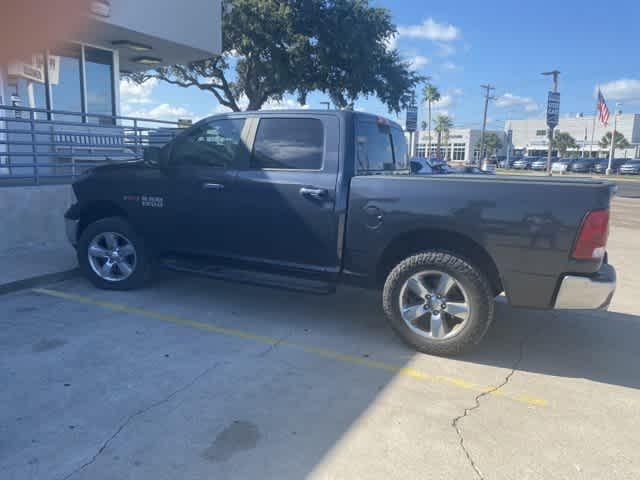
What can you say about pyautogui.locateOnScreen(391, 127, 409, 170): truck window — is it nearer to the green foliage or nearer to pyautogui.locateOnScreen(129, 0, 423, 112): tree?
pyautogui.locateOnScreen(129, 0, 423, 112): tree

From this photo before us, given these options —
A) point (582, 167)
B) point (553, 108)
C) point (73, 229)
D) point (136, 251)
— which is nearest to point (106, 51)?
point (73, 229)

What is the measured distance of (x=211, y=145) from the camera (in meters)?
5.24

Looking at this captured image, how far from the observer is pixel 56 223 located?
795 cm

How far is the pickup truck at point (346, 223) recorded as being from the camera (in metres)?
3.80

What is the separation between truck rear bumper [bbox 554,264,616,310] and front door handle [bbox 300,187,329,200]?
202 centimetres

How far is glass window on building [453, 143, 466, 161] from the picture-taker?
11244 cm

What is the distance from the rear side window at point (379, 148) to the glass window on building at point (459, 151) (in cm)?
11204

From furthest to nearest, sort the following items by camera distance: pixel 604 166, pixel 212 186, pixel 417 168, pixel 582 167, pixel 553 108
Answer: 1. pixel 582 167
2. pixel 604 166
3. pixel 553 108
4. pixel 417 168
5. pixel 212 186

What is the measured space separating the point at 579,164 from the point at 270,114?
2205 inches

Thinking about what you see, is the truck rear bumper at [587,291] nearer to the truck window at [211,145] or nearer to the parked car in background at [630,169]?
the truck window at [211,145]

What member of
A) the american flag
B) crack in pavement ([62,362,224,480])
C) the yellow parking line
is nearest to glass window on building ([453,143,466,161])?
the american flag

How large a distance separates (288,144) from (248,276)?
131 cm

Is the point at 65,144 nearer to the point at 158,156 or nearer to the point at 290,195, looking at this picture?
the point at 158,156

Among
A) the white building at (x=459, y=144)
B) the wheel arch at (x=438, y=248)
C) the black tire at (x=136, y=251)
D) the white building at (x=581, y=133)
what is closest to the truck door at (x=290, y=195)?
the wheel arch at (x=438, y=248)
